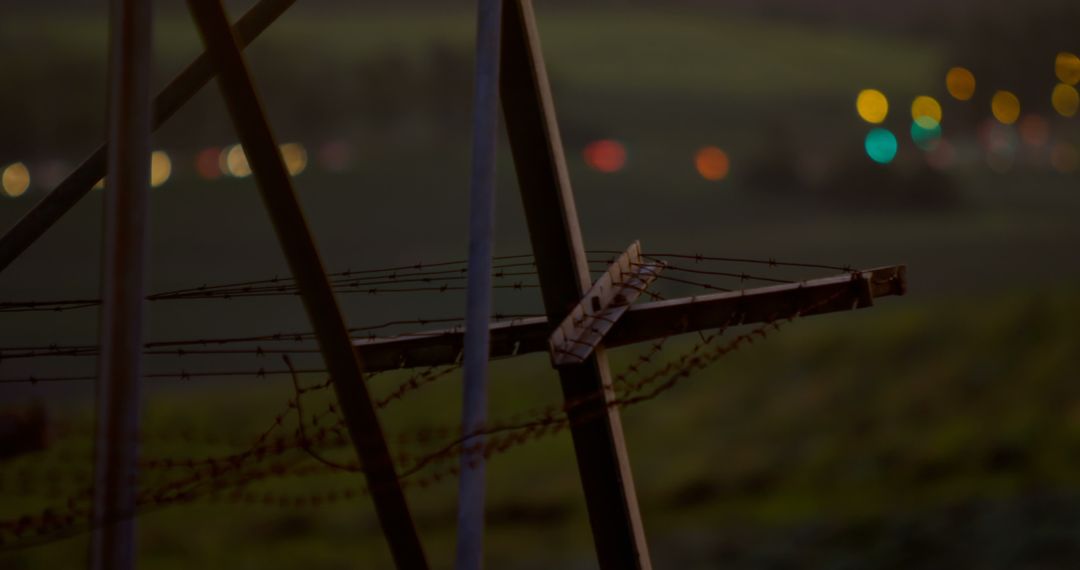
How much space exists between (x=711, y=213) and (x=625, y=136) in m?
2.42

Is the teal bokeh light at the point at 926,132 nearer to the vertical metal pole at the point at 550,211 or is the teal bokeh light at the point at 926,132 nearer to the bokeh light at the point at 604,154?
the bokeh light at the point at 604,154

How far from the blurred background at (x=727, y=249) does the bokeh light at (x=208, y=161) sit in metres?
0.46

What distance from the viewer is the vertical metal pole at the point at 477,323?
459 cm

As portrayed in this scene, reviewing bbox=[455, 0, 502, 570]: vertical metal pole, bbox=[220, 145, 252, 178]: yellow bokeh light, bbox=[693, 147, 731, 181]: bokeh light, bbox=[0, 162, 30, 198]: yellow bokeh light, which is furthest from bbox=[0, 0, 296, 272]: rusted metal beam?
bbox=[693, 147, 731, 181]: bokeh light

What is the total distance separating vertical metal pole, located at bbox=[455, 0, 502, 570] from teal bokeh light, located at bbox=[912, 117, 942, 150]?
24.5m

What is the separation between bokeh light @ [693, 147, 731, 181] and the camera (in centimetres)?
2917

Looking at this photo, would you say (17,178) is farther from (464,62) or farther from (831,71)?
(831,71)

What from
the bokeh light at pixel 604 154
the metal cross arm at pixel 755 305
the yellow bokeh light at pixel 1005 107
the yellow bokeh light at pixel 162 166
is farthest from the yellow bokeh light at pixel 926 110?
the metal cross arm at pixel 755 305

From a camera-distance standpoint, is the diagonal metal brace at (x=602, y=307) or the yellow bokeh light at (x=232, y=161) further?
the yellow bokeh light at (x=232, y=161)

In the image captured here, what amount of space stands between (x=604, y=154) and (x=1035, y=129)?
8648 mm

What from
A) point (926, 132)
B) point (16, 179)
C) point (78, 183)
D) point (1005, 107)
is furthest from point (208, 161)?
point (78, 183)

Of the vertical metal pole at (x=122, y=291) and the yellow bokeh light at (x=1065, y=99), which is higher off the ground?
the yellow bokeh light at (x=1065, y=99)

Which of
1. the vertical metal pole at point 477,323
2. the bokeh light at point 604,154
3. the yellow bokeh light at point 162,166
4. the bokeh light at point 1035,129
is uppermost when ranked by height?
the bokeh light at point 604,154

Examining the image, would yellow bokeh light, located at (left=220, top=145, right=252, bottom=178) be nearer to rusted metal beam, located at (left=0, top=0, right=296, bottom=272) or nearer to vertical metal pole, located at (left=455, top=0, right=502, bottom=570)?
rusted metal beam, located at (left=0, top=0, right=296, bottom=272)
